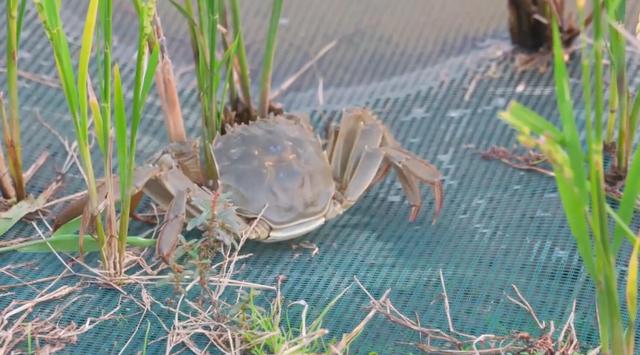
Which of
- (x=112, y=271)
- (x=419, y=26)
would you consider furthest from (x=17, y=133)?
(x=419, y=26)

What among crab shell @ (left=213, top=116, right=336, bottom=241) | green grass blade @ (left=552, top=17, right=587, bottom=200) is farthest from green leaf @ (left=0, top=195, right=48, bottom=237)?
green grass blade @ (left=552, top=17, right=587, bottom=200)

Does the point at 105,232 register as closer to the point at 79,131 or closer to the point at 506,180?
the point at 79,131

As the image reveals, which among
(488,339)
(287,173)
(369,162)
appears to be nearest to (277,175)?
(287,173)

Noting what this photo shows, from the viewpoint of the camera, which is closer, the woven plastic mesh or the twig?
the woven plastic mesh

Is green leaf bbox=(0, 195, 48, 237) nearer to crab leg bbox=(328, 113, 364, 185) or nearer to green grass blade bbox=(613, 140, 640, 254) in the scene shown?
crab leg bbox=(328, 113, 364, 185)

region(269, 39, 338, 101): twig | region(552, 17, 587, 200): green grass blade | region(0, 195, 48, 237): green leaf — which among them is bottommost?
region(269, 39, 338, 101): twig

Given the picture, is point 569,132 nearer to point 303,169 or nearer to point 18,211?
point 303,169

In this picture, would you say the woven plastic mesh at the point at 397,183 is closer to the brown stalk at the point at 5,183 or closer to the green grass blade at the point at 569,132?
the brown stalk at the point at 5,183

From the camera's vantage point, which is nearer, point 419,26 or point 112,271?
point 112,271
